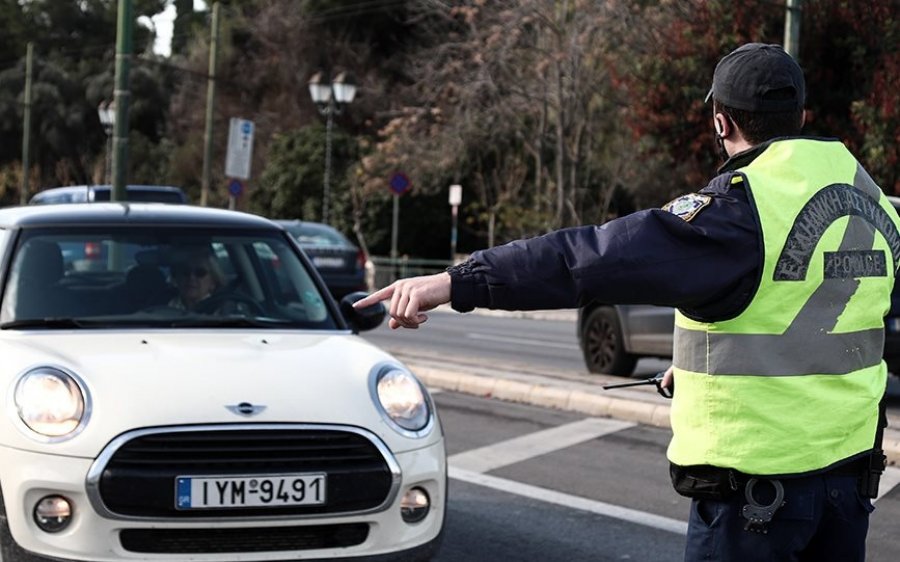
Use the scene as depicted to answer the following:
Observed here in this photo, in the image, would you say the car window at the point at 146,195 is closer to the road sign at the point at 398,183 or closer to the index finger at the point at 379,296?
the road sign at the point at 398,183

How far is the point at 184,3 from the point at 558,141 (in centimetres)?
1668

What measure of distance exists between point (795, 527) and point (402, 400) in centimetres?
252

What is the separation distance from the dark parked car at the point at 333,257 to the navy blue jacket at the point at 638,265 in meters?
18.4

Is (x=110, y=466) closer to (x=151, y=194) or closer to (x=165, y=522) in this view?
(x=165, y=522)

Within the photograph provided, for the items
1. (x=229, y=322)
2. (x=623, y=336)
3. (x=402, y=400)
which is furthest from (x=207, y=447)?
(x=623, y=336)

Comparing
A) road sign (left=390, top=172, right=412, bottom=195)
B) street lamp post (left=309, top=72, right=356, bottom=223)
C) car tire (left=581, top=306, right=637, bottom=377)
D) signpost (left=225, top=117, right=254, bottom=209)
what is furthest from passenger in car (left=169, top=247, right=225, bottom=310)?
road sign (left=390, top=172, right=412, bottom=195)

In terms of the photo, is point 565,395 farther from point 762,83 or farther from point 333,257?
point 333,257

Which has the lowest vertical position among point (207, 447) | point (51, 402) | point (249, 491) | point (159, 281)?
point (249, 491)

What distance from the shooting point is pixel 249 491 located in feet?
15.3

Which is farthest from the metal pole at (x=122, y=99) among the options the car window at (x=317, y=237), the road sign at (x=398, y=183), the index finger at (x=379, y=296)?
the road sign at (x=398, y=183)

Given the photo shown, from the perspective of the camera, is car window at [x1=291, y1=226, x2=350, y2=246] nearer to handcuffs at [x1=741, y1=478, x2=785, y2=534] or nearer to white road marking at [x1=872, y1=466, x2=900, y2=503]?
white road marking at [x1=872, y1=466, x2=900, y2=503]

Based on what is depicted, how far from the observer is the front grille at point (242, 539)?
15.1ft

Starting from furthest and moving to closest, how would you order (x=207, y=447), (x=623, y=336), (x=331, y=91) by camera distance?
(x=331, y=91)
(x=623, y=336)
(x=207, y=447)

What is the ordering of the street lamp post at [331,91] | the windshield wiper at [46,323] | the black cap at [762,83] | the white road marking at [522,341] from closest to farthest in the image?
the black cap at [762,83] < the windshield wiper at [46,323] < the white road marking at [522,341] < the street lamp post at [331,91]
